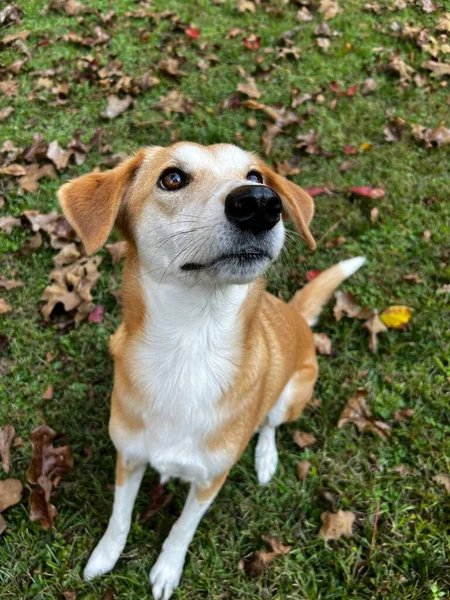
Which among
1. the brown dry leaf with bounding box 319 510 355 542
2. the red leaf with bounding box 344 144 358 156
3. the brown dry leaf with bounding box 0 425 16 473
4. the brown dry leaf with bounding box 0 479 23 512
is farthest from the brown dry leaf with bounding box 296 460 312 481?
the red leaf with bounding box 344 144 358 156

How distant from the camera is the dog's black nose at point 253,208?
1.81m

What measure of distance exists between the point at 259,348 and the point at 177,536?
45.7 inches

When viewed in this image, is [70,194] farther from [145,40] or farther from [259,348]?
[145,40]

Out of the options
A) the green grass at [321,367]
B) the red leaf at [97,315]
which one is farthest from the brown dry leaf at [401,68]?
the red leaf at [97,315]

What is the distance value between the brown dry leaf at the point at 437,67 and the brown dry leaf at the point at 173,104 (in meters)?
3.01

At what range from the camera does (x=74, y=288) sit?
3.96 m

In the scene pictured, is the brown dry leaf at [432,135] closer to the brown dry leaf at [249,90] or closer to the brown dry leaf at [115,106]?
the brown dry leaf at [249,90]

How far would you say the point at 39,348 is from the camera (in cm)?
371

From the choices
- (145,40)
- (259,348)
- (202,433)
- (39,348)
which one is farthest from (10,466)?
(145,40)

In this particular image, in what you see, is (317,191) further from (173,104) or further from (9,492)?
(9,492)

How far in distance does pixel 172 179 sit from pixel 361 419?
7.50 ft

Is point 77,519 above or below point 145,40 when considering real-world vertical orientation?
below

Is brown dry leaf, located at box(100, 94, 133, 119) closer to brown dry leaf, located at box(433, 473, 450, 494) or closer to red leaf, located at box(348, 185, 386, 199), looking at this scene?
red leaf, located at box(348, 185, 386, 199)

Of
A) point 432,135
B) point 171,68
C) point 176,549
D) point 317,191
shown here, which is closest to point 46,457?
point 176,549
